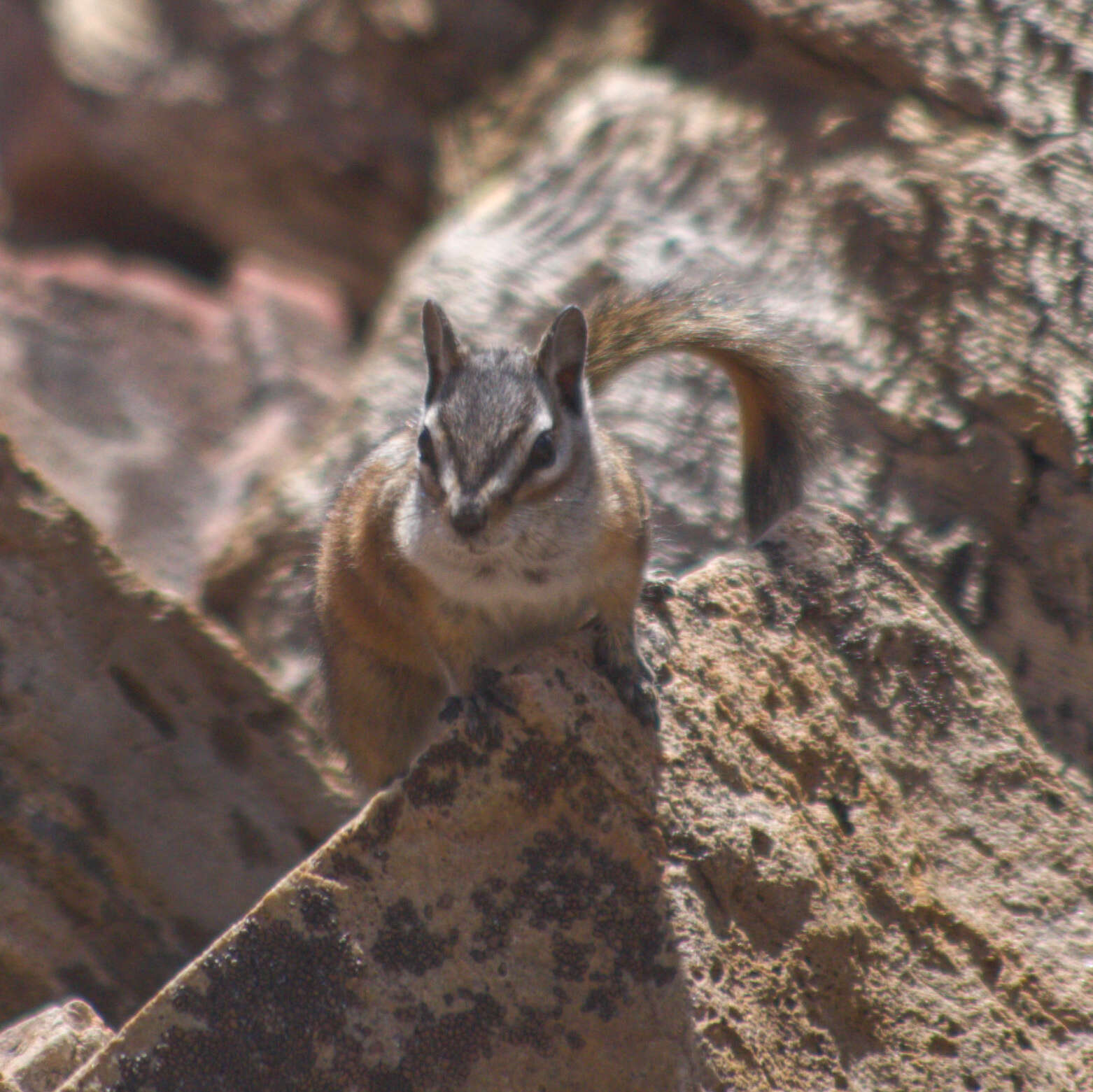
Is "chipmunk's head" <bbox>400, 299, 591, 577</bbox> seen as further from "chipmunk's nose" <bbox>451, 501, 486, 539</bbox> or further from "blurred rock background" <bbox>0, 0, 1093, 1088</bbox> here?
"blurred rock background" <bbox>0, 0, 1093, 1088</bbox>

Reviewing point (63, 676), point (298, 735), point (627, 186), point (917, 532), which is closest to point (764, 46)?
point (627, 186)

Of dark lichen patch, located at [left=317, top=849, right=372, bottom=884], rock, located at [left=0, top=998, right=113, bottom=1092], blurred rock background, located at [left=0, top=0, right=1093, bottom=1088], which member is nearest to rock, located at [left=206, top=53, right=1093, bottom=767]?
blurred rock background, located at [left=0, top=0, right=1093, bottom=1088]

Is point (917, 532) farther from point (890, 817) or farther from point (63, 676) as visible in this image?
point (63, 676)

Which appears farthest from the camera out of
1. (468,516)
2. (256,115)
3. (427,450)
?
(256,115)

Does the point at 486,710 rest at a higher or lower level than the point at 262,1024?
higher

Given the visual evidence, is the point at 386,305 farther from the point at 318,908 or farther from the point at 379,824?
the point at 318,908

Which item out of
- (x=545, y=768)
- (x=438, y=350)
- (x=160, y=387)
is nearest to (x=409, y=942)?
(x=545, y=768)
